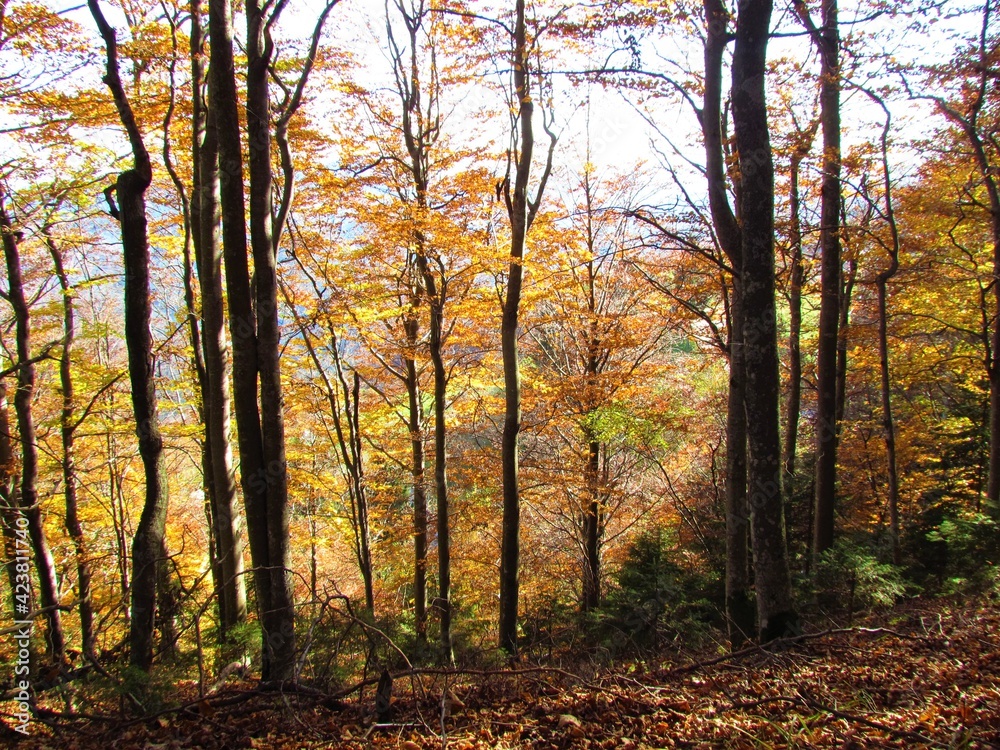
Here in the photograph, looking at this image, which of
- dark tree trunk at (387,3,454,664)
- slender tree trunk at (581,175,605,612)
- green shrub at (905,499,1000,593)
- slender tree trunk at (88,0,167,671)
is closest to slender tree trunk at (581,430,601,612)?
slender tree trunk at (581,175,605,612)

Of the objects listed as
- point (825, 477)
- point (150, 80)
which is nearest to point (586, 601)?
point (825, 477)

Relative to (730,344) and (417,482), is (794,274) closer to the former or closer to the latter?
(730,344)

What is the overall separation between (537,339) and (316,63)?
7457mm

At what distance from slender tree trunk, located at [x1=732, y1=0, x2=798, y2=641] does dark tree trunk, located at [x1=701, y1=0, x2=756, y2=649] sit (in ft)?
3.28

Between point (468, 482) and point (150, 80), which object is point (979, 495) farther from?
point (150, 80)

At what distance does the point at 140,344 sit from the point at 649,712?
4896 mm

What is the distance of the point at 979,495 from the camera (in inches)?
411

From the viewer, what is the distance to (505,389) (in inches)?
395

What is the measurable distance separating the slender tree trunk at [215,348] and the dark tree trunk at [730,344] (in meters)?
5.71

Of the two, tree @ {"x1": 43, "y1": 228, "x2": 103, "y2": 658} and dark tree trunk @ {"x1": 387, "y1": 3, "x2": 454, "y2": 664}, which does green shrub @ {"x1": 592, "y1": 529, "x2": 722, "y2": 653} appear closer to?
dark tree trunk @ {"x1": 387, "y1": 3, "x2": 454, "y2": 664}

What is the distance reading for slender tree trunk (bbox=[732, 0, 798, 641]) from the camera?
456 cm

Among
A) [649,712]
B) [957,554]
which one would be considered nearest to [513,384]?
[649,712]

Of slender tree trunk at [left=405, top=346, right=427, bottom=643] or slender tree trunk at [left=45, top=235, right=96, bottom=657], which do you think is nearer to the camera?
slender tree trunk at [left=45, top=235, right=96, bottom=657]

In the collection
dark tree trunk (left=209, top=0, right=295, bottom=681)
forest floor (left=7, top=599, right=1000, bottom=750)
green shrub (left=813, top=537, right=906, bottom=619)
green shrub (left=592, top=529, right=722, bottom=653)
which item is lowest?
green shrub (left=592, top=529, right=722, bottom=653)
